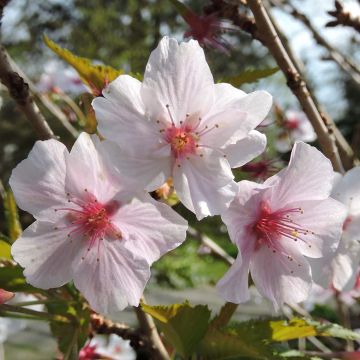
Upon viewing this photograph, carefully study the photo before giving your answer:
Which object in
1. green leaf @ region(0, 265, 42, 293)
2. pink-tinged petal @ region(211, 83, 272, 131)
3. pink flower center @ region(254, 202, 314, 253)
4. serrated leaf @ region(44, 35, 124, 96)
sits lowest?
pink flower center @ region(254, 202, 314, 253)

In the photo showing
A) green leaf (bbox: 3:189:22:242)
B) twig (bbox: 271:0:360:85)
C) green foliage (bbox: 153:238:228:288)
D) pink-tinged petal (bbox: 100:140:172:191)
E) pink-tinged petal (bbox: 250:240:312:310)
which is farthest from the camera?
green foliage (bbox: 153:238:228:288)

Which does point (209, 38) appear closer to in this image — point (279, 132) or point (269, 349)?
point (269, 349)

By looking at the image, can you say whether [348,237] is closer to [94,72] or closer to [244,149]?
[244,149]

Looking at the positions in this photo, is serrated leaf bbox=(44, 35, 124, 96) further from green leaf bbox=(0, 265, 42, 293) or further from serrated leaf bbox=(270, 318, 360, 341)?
serrated leaf bbox=(270, 318, 360, 341)

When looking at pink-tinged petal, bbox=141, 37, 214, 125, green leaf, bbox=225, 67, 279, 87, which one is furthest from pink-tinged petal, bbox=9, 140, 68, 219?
green leaf, bbox=225, 67, 279, 87

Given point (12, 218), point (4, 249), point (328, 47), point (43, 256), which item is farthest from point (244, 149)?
point (328, 47)

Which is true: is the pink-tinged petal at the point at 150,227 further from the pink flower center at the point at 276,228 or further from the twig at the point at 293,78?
the twig at the point at 293,78
